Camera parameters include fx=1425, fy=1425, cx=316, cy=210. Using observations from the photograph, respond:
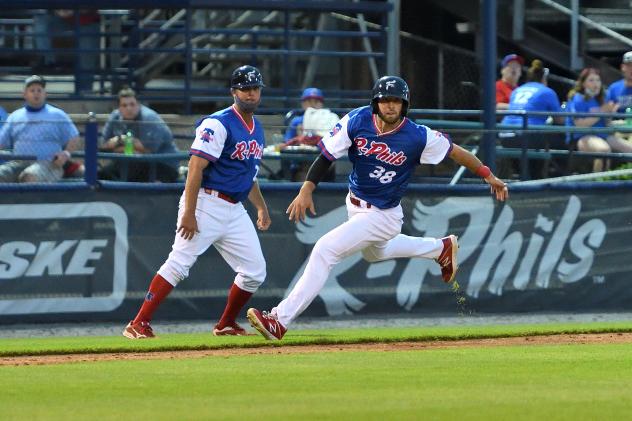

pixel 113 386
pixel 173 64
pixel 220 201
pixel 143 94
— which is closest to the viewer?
pixel 113 386

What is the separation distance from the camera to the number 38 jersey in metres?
10.9

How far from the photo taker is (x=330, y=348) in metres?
10.9

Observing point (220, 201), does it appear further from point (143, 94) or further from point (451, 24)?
point (451, 24)

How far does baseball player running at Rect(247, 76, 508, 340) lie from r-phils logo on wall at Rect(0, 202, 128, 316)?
3.18 meters

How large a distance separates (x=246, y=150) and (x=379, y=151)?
3.84 ft

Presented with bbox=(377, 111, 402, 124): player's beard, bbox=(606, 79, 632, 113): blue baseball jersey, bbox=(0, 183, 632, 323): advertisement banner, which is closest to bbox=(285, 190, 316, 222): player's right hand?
bbox=(377, 111, 402, 124): player's beard

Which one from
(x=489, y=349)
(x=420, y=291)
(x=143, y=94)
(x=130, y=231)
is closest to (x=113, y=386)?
(x=489, y=349)

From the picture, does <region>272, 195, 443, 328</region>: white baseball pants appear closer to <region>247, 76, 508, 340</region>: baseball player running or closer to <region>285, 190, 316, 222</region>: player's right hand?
<region>247, 76, 508, 340</region>: baseball player running

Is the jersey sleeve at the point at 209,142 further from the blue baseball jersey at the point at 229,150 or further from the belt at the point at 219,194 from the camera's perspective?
the belt at the point at 219,194

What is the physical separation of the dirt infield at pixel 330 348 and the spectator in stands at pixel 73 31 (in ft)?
33.0

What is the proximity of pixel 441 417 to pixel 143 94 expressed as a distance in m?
13.9

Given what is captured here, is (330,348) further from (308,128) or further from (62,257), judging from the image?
(308,128)

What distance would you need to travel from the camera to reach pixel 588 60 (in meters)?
21.1

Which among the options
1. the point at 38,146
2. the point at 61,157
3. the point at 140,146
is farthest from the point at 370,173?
the point at 38,146
